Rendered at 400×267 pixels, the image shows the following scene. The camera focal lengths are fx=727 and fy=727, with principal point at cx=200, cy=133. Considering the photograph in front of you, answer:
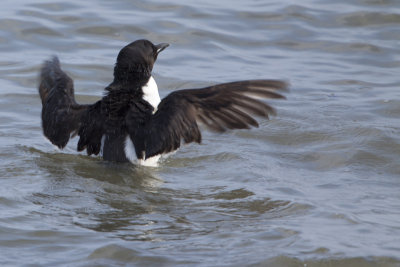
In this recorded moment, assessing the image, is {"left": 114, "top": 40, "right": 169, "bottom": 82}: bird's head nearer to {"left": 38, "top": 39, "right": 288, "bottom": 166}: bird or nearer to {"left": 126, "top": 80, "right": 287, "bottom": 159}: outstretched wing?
{"left": 38, "top": 39, "right": 288, "bottom": 166}: bird

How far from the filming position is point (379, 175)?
6566 millimetres

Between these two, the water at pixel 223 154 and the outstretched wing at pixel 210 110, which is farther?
the outstretched wing at pixel 210 110

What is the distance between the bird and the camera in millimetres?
5867

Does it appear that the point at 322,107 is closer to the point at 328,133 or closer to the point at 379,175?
the point at 328,133

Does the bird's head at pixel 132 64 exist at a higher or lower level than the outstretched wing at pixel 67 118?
higher

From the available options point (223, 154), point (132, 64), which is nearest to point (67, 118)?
point (132, 64)

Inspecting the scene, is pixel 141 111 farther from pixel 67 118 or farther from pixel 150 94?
pixel 67 118

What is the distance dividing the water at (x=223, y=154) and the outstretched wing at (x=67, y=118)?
0.78 feet

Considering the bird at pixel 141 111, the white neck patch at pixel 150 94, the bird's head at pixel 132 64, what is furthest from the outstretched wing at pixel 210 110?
the bird's head at pixel 132 64

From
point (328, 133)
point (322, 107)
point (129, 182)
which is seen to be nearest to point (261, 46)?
point (322, 107)

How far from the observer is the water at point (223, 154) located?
4969mm

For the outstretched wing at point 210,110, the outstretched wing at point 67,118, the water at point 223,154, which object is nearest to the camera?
the water at point 223,154

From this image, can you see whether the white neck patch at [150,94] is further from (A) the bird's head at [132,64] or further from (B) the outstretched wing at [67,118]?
(B) the outstretched wing at [67,118]

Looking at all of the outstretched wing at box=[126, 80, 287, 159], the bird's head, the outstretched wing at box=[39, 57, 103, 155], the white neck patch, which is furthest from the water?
the bird's head
